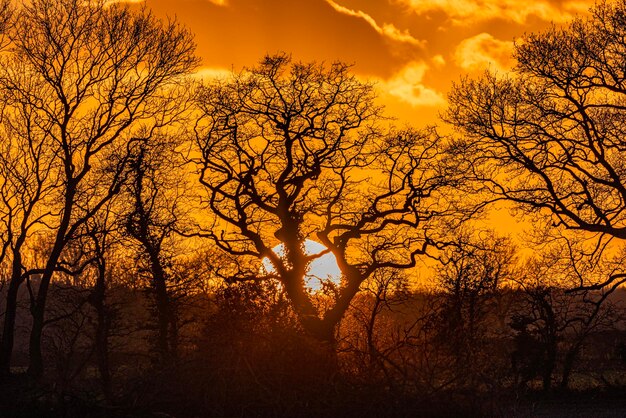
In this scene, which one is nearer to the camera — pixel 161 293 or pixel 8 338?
pixel 8 338

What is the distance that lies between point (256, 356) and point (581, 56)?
1806 centimetres

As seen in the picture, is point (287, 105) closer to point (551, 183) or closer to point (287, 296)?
point (551, 183)

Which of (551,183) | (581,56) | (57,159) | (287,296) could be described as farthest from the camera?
(57,159)

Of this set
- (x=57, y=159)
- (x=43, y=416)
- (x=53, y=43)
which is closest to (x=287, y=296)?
(x=43, y=416)

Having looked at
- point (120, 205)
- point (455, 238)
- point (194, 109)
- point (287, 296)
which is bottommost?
point (287, 296)

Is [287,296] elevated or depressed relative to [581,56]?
depressed

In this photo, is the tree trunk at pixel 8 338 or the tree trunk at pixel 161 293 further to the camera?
the tree trunk at pixel 161 293

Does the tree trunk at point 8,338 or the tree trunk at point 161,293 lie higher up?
the tree trunk at point 161,293

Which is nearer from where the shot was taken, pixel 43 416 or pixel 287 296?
pixel 43 416

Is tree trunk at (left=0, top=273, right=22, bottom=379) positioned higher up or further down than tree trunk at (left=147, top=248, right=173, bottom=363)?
further down

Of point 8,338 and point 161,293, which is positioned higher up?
point 161,293

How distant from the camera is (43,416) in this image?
16922 millimetres

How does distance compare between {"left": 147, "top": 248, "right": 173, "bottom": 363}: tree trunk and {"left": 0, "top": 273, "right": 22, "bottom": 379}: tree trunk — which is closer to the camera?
{"left": 0, "top": 273, "right": 22, "bottom": 379}: tree trunk

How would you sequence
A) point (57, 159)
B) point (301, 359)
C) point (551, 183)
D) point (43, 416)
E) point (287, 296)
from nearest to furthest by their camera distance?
point (43, 416), point (301, 359), point (287, 296), point (551, 183), point (57, 159)
